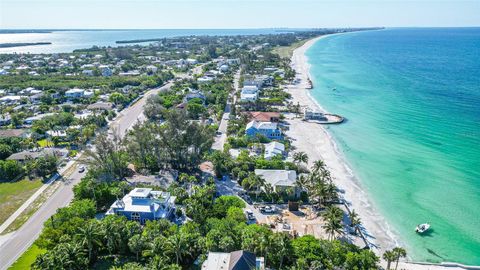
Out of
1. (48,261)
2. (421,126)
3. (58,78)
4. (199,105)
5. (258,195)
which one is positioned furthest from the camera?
(58,78)

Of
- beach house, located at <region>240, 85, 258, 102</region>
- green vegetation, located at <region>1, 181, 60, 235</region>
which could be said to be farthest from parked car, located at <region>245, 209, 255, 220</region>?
beach house, located at <region>240, 85, 258, 102</region>

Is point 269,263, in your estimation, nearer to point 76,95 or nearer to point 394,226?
point 394,226

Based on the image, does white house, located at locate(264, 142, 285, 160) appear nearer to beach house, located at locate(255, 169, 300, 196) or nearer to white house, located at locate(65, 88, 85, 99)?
beach house, located at locate(255, 169, 300, 196)

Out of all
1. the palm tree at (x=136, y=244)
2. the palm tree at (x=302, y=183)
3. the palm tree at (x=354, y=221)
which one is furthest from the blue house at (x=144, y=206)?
the palm tree at (x=354, y=221)

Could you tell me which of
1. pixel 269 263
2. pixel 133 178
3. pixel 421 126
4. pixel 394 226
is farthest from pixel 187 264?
pixel 421 126

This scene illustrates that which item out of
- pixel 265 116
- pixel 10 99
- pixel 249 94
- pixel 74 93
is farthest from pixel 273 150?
pixel 10 99
